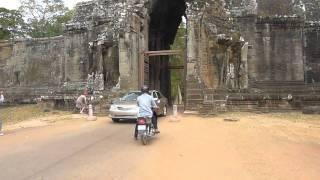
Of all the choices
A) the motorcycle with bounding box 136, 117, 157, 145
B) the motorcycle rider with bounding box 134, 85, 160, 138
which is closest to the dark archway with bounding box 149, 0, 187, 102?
the motorcycle rider with bounding box 134, 85, 160, 138

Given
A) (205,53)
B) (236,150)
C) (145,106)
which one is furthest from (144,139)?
(205,53)

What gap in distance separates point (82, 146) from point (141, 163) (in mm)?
2954

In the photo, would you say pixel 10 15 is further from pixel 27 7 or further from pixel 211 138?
pixel 211 138

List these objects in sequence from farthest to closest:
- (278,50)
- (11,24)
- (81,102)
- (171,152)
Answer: (11,24), (278,50), (81,102), (171,152)

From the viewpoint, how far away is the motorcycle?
40.3 feet

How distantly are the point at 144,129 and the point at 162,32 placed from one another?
22438mm

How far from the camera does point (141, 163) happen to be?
9.63m

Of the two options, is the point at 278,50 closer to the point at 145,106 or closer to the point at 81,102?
the point at 81,102

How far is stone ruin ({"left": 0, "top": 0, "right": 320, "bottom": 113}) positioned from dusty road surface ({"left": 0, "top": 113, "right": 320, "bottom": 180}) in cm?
525

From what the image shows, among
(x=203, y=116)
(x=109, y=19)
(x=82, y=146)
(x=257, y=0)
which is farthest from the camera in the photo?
(x=257, y=0)

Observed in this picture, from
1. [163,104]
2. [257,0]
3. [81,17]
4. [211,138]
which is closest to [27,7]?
[81,17]

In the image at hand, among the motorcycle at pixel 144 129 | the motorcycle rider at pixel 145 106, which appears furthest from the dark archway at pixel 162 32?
the motorcycle at pixel 144 129

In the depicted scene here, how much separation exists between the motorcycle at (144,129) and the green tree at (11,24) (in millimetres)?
41569

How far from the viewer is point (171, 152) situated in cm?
1111
